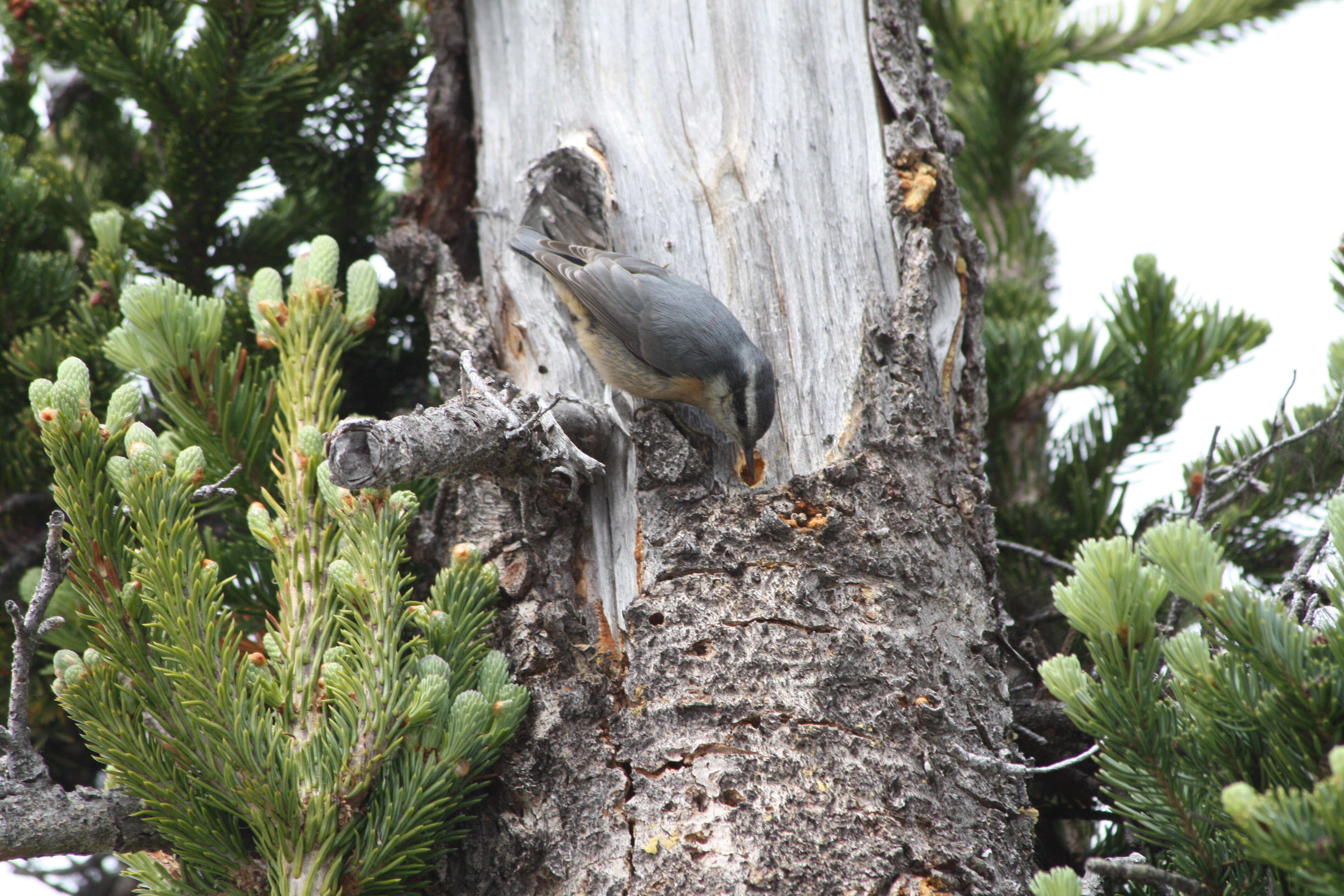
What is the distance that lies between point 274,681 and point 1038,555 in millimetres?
1507

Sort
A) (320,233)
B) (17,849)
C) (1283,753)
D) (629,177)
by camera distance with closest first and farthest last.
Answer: (1283,753), (17,849), (629,177), (320,233)

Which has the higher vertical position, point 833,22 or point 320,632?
point 833,22

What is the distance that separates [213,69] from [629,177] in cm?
99

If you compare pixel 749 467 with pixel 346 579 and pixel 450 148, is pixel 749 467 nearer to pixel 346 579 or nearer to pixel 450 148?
pixel 346 579

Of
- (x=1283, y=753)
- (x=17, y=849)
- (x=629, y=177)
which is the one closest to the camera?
(x=1283, y=753)

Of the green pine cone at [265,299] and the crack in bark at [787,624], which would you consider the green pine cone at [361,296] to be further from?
the crack in bark at [787,624]

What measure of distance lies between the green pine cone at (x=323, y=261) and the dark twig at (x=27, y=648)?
0.66m

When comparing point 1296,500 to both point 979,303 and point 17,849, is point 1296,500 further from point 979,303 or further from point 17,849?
point 17,849

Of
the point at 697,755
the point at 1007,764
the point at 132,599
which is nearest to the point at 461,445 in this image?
the point at 132,599

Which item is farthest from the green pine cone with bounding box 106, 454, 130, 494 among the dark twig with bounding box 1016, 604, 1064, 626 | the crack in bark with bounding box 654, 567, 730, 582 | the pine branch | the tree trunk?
the pine branch

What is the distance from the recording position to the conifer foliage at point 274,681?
134cm

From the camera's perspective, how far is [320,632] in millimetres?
1555

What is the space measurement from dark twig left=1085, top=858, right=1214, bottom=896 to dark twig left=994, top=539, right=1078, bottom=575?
0.81 metres

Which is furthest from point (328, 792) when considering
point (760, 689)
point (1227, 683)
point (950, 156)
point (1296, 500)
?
point (1296, 500)
